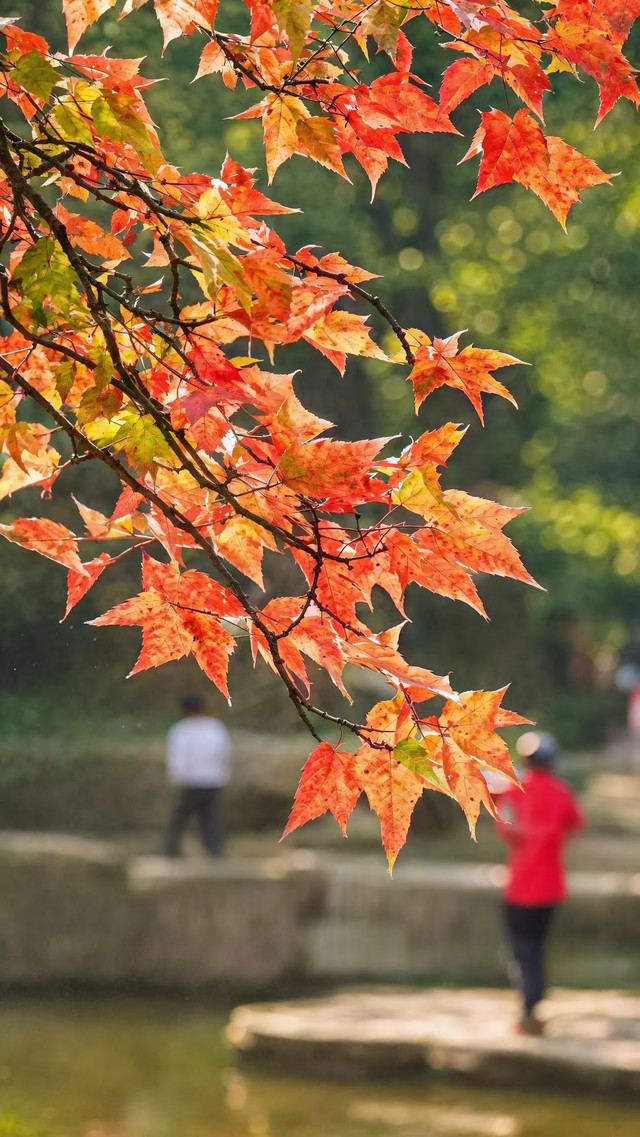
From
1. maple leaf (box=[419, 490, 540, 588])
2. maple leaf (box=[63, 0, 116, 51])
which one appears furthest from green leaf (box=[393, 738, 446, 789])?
maple leaf (box=[63, 0, 116, 51])

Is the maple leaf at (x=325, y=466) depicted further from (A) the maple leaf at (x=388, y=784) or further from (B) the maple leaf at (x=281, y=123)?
(B) the maple leaf at (x=281, y=123)

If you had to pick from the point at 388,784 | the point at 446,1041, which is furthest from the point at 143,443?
the point at 446,1041

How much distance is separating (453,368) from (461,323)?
1122 cm

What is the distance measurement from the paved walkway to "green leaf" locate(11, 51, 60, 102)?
5874 mm

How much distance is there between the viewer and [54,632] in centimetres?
1134

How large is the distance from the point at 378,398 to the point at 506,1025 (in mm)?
8187

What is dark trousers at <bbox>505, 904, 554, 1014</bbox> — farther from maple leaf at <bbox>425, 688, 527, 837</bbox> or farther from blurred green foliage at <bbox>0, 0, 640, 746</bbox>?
maple leaf at <bbox>425, 688, 527, 837</bbox>

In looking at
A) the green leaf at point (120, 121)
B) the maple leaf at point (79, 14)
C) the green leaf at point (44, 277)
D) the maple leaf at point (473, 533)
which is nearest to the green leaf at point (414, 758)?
the maple leaf at point (473, 533)

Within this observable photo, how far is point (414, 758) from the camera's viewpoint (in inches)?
74.5

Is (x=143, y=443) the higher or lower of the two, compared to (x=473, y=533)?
higher

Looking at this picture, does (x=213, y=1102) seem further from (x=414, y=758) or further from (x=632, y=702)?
(x=632, y=702)

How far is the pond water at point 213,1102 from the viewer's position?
6.63m

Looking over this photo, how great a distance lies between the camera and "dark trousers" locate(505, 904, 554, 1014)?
24.4 feet

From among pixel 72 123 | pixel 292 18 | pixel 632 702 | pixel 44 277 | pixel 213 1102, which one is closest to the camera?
pixel 292 18
